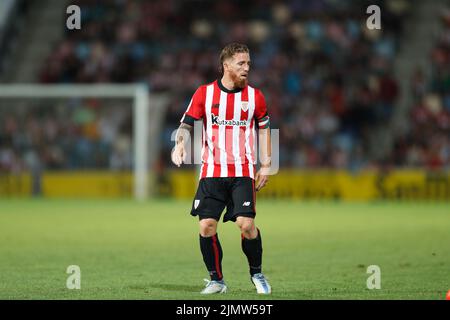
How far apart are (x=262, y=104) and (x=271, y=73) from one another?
17526 mm

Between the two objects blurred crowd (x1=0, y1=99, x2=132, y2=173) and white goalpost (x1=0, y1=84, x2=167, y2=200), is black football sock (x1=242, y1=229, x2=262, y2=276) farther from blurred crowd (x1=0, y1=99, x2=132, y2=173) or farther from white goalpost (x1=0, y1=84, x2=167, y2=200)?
blurred crowd (x1=0, y1=99, x2=132, y2=173)

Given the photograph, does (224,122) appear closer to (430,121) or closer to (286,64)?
(430,121)

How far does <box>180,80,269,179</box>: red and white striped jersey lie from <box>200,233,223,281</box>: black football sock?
535mm

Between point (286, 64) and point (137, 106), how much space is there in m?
4.45

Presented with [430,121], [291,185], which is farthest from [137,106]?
[430,121]

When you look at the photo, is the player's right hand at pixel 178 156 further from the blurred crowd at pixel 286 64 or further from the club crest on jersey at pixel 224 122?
the blurred crowd at pixel 286 64

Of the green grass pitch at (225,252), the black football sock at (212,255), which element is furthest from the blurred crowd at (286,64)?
the black football sock at (212,255)

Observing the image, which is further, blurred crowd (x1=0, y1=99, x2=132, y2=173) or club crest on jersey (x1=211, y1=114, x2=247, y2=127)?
blurred crowd (x1=0, y1=99, x2=132, y2=173)

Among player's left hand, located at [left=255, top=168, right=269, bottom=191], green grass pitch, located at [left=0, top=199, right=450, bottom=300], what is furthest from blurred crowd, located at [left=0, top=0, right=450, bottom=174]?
player's left hand, located at [left=255, top=168, right=269, bottom=191]

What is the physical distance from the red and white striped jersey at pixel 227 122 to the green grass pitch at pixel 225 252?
104cm

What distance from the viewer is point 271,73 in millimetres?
25594

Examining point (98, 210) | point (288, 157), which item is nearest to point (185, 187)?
point (288, 157)

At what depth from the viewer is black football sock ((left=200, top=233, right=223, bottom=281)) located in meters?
8.09

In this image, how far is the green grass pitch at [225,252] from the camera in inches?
327
